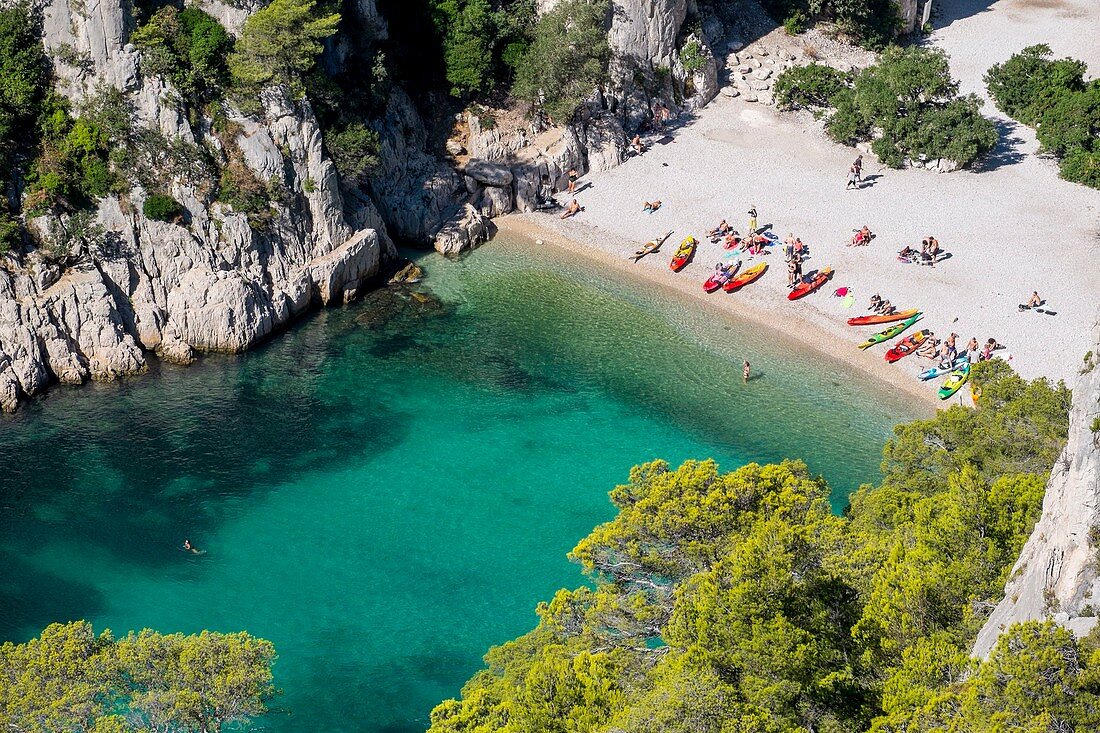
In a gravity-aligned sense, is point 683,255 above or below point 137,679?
below

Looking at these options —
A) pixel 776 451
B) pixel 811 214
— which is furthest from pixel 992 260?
pixel 776 451

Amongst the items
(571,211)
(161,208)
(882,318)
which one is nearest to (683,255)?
(571,211)

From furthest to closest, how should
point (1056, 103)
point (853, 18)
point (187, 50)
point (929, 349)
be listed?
point (853, 18) → point (1056, 103) → point (187, 50) → point (929, 349)

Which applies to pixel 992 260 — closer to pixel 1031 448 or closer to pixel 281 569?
pixel 1031 448

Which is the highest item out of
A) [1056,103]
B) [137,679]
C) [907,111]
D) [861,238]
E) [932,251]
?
[1056,103]

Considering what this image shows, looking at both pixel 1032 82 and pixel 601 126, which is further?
pixel 601 126

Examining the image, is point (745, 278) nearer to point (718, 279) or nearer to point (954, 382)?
point (718, 279)

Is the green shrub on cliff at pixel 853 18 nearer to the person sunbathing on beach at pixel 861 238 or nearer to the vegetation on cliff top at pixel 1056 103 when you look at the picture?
the vegetation on cliff top at pixel 1056 103

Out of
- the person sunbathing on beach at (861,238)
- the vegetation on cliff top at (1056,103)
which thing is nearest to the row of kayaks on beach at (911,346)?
the person sunbathing on beach at (861,238)

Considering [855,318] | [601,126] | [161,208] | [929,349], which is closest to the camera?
[929,349]

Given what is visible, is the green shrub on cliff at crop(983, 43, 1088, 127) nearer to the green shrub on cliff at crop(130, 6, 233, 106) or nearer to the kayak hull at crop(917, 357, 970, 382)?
the kayak hull at crop(917, 357, 970, 382)
